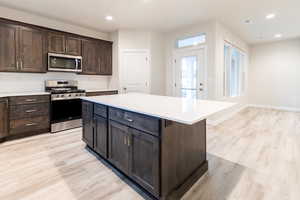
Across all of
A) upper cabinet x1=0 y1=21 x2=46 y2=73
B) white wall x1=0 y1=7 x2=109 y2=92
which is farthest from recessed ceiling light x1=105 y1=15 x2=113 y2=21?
upper cabinet x1=0 y1=21 x2=46 y2=73

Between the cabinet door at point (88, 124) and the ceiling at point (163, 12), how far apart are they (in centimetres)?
213

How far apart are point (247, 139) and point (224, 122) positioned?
1371mm

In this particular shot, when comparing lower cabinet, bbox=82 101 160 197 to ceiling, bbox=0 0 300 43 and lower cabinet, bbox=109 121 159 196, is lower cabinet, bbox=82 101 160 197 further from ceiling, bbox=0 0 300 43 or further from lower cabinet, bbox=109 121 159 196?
ceiling, bbox=0 0 300 43

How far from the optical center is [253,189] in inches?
70.7

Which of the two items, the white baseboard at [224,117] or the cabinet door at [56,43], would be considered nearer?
the cabinet door at [56,43]

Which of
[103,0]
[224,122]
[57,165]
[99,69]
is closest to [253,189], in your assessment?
[57,165]

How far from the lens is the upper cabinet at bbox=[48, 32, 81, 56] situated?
12.5 ft

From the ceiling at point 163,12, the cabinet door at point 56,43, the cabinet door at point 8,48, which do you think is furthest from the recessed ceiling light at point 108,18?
the cabinet door at point 8,48

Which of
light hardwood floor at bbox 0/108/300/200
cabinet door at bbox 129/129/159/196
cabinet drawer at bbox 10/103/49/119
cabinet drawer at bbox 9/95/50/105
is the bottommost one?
light hardwood floor at bbox 0/108/300/200

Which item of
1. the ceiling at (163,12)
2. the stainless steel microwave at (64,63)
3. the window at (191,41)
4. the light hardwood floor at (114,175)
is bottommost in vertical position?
the light hardwood floor at (114,175)

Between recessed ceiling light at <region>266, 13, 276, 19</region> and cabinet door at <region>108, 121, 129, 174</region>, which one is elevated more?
recessed ceiling light at <region>266, 13, 276, 19</region>

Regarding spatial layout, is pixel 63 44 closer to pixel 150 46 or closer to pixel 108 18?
pixel 108 18

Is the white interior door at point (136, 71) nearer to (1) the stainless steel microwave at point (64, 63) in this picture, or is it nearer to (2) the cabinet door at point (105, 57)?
(2) the cabinet door at point (105, 57)

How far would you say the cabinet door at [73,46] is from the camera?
4.08 m
